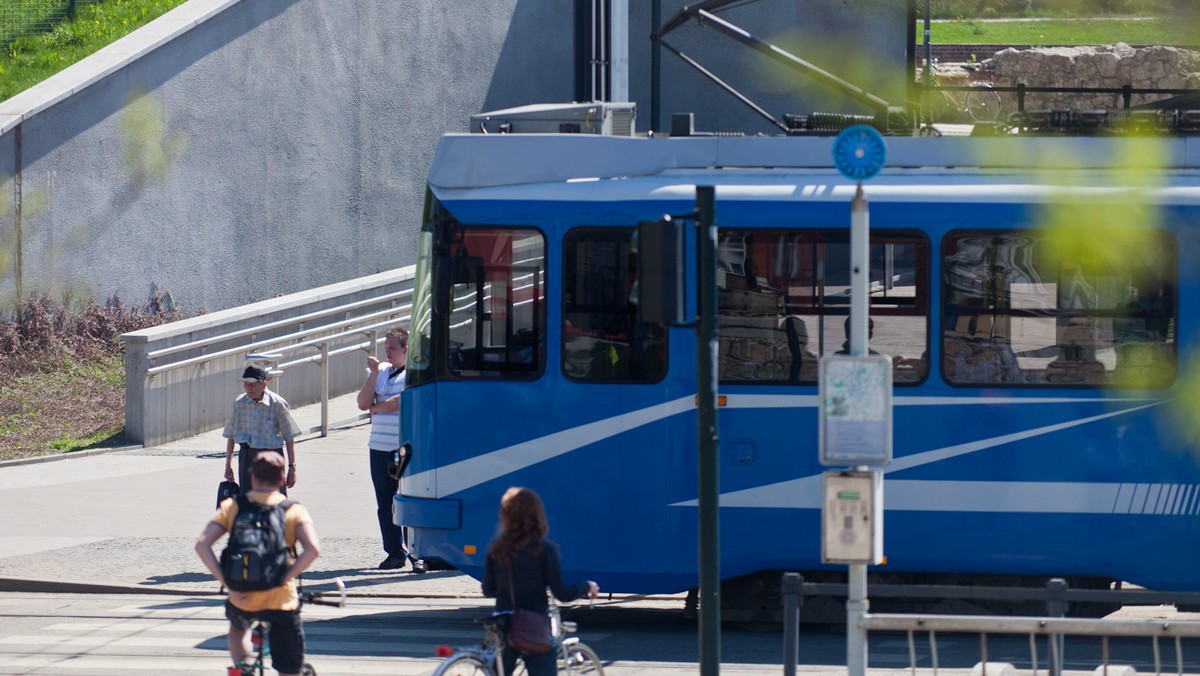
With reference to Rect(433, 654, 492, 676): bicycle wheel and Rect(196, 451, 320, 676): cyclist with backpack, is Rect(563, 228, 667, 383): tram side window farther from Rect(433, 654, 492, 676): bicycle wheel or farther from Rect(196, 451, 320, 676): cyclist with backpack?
Rect(433, 654, 492, 676): bicycle wheel

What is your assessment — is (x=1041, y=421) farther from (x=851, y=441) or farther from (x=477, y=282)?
(x=477, y=282)

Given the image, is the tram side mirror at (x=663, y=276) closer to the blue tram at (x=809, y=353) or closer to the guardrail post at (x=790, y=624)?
the guardrail post at (x=790, y=624)

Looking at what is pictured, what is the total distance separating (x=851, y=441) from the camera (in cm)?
710

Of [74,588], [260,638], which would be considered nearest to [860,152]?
[260,638]

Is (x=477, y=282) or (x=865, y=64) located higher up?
(x=865, y=64)

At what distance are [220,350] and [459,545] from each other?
9.38 metres

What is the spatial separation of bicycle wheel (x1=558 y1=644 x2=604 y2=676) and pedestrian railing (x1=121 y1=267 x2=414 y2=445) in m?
8.43

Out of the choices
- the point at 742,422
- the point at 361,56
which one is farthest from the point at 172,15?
the point at 742,422

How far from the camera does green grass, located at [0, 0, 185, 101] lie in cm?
2130

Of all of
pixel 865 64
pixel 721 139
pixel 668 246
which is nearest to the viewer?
pixel 668 246

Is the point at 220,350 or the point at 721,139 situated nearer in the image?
the point at 721,139

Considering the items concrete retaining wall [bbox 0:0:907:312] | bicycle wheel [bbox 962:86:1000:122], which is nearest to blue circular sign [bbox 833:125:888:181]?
bicycle wheel [bbox 962:86:1000:122]

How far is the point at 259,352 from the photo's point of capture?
61.7 ft

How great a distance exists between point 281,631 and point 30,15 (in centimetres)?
1896
